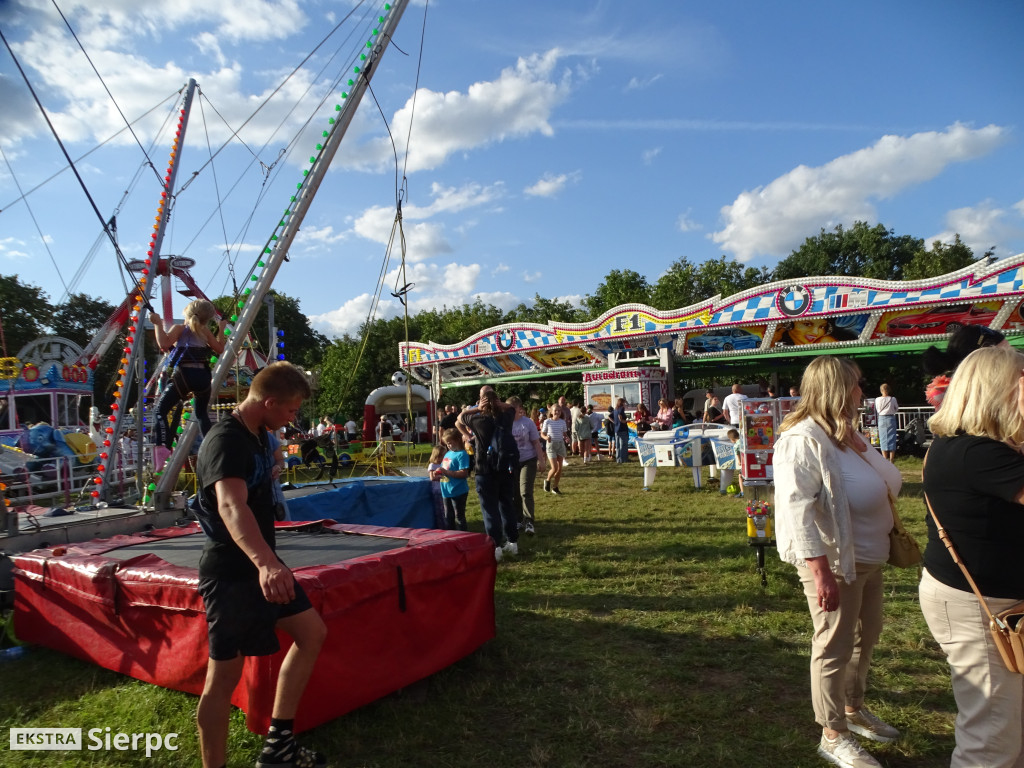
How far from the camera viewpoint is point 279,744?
2748 mm

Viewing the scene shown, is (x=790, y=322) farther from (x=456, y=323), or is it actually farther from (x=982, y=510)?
(x=456, y=323)

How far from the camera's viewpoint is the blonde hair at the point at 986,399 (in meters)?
2.22

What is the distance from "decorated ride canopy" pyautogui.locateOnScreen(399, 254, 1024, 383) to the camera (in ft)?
47.3

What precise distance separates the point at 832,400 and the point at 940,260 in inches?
1479

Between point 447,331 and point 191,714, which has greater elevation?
point 447,331

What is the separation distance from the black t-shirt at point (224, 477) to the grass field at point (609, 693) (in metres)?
1.18

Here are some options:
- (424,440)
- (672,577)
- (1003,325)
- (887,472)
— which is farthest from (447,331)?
(887,472)

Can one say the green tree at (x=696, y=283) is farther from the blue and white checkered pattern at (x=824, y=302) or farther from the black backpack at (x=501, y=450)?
the black backpack at (x=501, y=450)

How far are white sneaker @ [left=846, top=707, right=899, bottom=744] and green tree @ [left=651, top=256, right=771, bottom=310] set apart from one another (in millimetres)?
35372

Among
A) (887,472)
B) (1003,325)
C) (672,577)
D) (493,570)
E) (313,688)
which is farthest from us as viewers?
(1003,325)

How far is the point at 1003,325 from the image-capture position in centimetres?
1448

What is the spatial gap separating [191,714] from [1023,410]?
3.98m

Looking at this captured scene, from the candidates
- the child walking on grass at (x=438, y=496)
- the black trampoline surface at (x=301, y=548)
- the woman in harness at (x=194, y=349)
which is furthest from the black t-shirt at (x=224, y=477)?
the child walking on grass at (x=438, y=496)

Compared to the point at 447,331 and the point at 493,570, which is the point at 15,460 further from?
the point at 447,331
